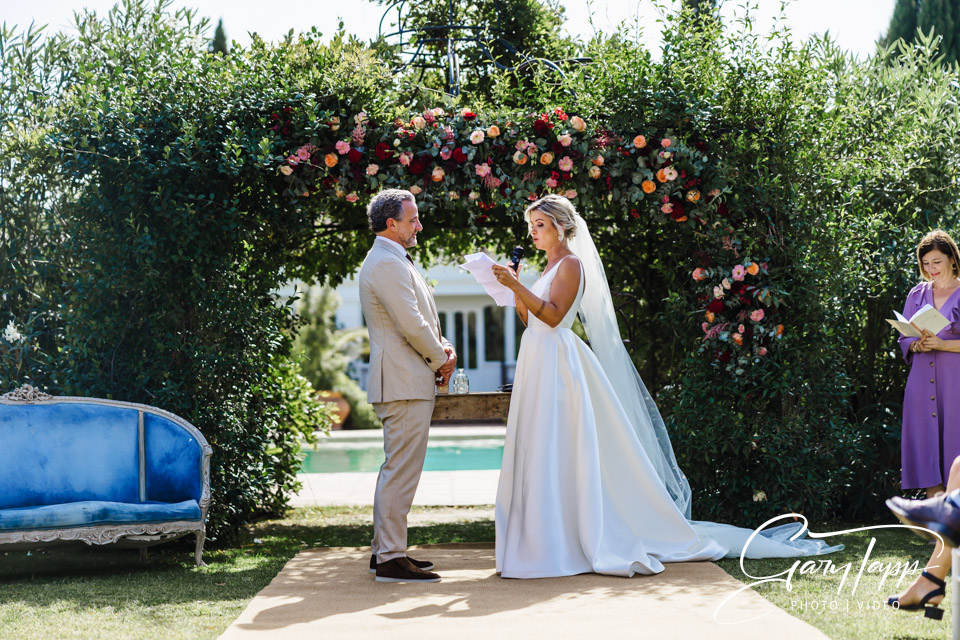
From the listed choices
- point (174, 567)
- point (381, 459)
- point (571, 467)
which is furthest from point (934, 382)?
point (381, 459)

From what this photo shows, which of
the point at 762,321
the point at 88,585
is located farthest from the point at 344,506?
the point at 762,321

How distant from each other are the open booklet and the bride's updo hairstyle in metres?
2.14

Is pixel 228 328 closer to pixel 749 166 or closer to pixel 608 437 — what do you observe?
pixel 608 437

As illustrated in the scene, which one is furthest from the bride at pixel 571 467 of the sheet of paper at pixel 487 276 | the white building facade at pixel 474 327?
the white building facade at pixel 474 327

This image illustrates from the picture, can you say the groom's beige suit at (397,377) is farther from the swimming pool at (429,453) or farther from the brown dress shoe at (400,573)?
the swimming pool at (429,453)

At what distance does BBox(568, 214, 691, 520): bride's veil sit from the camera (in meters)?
5.45

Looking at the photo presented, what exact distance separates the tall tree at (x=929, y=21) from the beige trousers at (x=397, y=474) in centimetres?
1624

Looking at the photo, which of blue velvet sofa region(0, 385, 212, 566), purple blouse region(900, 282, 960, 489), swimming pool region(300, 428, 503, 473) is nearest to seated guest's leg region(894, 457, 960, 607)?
purple blouse region(900, 282, 960, 489)

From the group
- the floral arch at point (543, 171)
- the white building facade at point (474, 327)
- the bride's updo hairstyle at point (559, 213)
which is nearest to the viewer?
the bride's updo hairstyle at point (559, 213)

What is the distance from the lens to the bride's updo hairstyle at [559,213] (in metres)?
5.15

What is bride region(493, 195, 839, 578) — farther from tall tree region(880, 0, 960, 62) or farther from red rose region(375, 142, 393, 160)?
tall tree region(880, 0, 960, 62)

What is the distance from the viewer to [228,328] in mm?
6320

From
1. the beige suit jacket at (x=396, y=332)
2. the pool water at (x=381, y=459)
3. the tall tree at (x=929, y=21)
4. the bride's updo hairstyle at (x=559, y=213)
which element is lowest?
the pool water at (x=381, y=459)

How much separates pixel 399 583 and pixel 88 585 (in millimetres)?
1773
